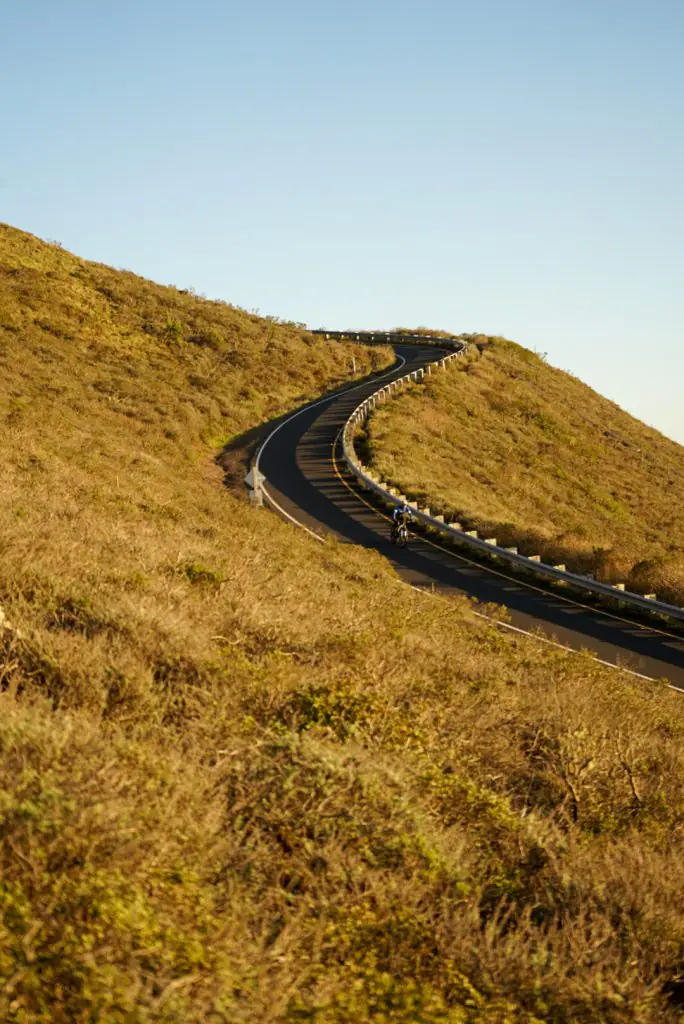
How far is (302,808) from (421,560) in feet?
67.5

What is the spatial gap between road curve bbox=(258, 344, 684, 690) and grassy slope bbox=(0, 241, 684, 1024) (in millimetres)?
5932

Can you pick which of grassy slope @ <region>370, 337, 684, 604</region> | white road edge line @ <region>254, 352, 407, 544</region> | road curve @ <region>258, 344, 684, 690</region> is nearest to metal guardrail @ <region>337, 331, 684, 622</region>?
road curve @ <region>258, 344, 684, 690</region>

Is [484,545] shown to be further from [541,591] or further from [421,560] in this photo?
[541,591]

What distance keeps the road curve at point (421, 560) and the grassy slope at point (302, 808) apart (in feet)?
19.5

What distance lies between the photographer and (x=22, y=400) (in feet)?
101

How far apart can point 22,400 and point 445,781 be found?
1078 inches

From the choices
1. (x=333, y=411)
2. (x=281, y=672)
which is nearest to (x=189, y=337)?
(x=333, y=411)

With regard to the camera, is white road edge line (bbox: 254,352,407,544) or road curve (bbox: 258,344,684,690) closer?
road curve (bbox: 258,344,684,690)

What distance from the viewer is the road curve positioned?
762 inches

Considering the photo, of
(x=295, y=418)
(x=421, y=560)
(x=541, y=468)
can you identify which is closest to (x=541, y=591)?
(x=421, y=560)

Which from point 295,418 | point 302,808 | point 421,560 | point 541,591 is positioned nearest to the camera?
point 302,808

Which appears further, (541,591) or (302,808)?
(541,591)

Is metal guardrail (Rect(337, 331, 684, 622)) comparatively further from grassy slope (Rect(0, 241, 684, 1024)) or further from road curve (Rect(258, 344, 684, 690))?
grassy slope (Rect(0, 241, 684, 1024))

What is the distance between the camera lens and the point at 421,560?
26531 millimetres
